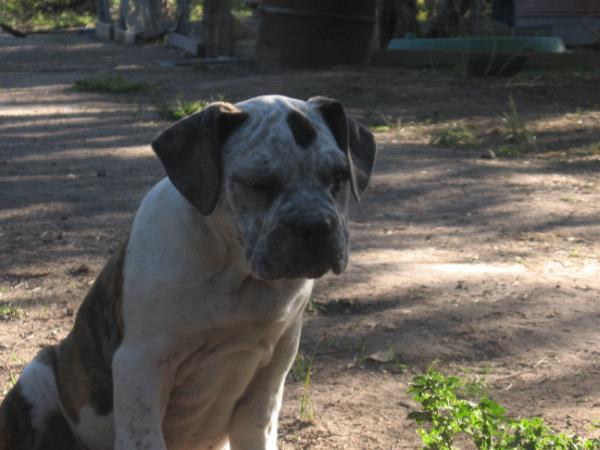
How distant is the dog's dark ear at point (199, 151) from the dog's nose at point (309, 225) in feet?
0.84

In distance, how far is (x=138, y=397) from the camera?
3.17 m

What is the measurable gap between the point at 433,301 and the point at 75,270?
1846mm

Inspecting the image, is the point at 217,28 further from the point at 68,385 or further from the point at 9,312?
the point at 68,385

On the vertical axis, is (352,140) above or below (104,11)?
above

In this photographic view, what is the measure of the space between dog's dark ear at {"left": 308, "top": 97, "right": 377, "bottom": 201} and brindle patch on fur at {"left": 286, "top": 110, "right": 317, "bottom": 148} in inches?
6.7

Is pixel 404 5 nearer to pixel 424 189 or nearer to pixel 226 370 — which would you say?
pixel 424 189

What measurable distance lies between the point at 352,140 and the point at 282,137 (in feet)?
1.19

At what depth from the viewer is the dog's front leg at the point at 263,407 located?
3.48m

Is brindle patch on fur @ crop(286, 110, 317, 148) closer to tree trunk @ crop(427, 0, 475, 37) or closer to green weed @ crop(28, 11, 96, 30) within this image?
tree trunk @ crop(427, 0, 475, 37)

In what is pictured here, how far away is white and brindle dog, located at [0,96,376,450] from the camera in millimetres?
3082

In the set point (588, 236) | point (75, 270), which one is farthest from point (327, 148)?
point (588, 236)

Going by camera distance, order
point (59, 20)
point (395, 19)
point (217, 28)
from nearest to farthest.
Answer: point (217, 28) < point (395, 19) < point (59, 20)

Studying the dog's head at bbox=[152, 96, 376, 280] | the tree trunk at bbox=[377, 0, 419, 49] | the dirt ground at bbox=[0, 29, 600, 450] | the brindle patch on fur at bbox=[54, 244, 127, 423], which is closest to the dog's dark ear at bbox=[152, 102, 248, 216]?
the dog's head at bbox=[152, 96, 376, 280]

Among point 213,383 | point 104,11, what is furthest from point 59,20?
point 213,383
